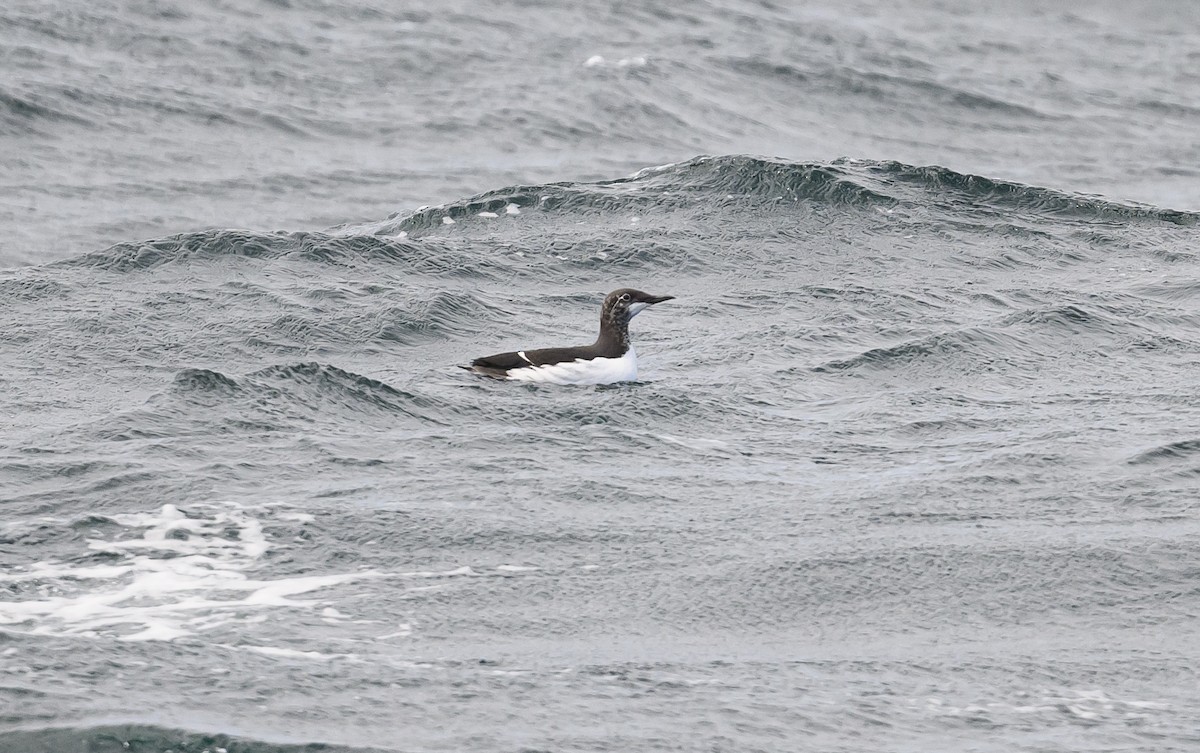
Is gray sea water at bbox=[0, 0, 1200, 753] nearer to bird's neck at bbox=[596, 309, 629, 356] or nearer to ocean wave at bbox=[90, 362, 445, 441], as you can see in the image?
ocean wave at bbox=[90, 362, 445, 441]

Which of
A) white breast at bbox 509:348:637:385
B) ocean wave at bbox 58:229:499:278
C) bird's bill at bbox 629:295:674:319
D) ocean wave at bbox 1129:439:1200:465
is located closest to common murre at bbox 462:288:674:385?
white breast at bbox 509:348:637:385

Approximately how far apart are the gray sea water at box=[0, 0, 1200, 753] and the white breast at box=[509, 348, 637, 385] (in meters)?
0.11

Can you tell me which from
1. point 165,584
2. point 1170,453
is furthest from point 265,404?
point 1170,453

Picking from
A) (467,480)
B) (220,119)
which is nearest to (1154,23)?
(220,119)

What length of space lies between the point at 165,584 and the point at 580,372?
420 cm

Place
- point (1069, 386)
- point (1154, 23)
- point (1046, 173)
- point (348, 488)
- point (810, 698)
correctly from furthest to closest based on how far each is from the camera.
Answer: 1. point (1154, 23)
2. point (1046, 173)
3. point (1069, 386)
4. point (348, 488)
5. point (810, 698)

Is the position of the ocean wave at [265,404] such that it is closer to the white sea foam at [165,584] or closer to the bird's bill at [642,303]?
the white sea foam at [165,584]

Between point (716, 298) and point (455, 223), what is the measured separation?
3.24 meters

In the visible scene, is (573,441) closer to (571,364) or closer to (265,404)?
(571,364)

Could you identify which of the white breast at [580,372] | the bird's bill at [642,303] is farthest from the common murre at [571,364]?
the bird's bill at [642,303]

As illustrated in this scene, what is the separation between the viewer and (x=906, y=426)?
11.0 meters

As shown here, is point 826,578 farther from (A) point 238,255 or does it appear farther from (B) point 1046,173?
(B) point 1046,173

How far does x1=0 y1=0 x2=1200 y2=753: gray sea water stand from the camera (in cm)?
735

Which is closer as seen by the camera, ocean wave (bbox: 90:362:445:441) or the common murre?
ocean wave (bbox: 90:362:445:441)
